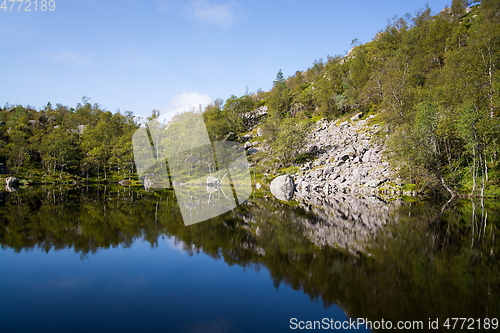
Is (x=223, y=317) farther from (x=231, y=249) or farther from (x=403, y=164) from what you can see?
(x=403, y=164)

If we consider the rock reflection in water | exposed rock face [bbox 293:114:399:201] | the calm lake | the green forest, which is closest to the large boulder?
exposed rock face [bbox 293:114:399:201]

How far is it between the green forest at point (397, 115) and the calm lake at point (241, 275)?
21.3 metres

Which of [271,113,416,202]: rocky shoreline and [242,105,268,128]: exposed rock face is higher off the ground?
[242,105,268,128]: exposed rock face

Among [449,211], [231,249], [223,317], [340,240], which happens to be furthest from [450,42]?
[223,317]

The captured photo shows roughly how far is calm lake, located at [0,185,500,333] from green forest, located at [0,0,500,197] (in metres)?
21.3

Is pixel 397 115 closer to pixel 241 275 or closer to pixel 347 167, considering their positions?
pixel 347 167

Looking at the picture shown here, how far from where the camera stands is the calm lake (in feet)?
28.4

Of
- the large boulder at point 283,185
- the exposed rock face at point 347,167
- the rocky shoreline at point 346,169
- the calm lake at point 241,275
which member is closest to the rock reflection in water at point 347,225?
the calm lake at point 241,275

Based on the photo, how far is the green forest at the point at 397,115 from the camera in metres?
38.9

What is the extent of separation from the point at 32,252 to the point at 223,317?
43.1 ft

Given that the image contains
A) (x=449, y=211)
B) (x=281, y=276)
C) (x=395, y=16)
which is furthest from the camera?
(x=395, y=16)

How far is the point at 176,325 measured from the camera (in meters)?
8.27

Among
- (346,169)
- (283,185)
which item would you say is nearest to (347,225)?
(346,169)

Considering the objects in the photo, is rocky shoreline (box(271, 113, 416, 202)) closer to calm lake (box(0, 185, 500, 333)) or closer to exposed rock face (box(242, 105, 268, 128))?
calm lake (box(0, 185, 500, 333))
